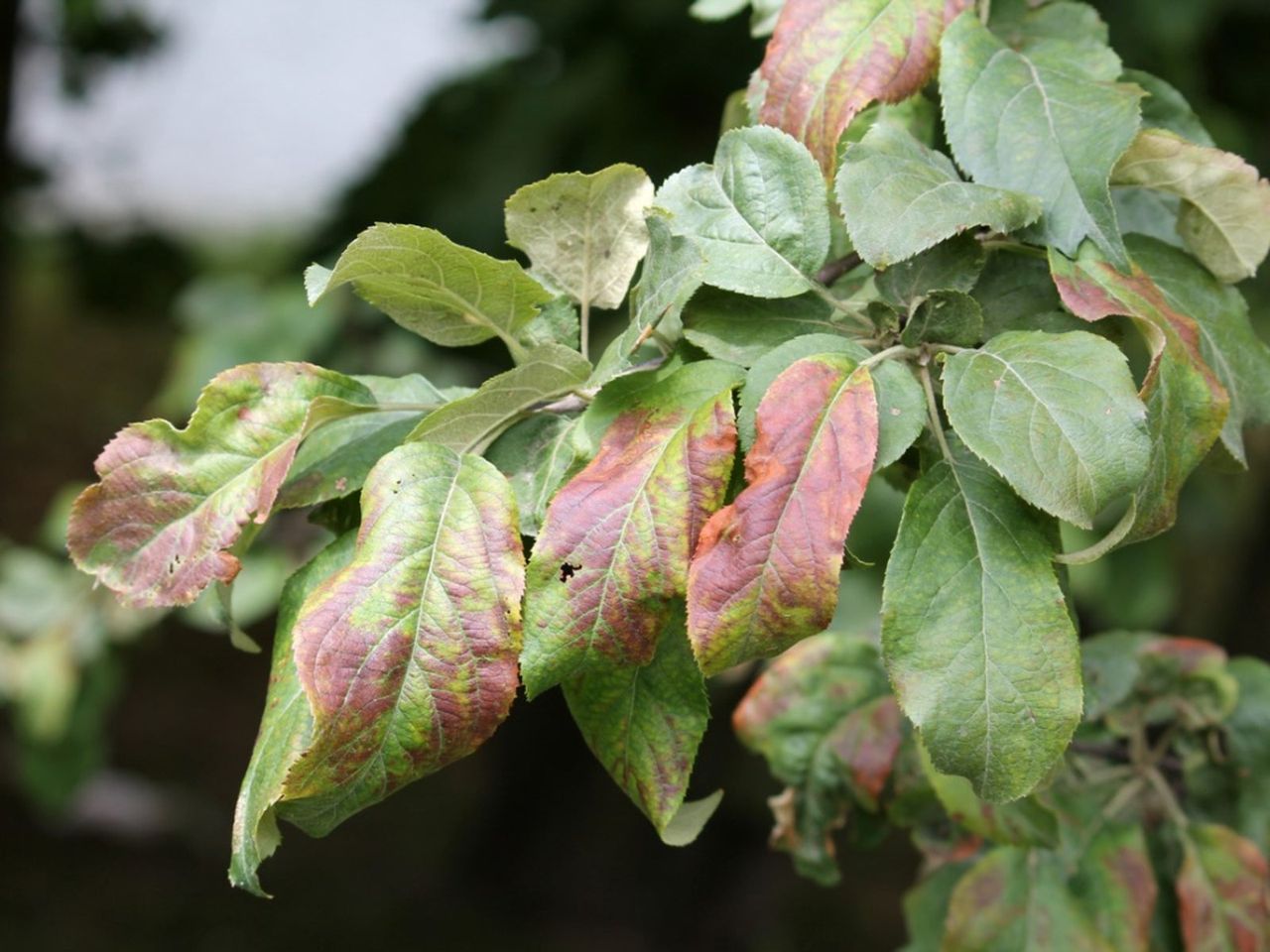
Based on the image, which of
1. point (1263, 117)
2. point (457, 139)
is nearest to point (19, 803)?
point (457, 139)

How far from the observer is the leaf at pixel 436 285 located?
71cm

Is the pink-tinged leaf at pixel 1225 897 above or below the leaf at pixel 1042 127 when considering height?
below

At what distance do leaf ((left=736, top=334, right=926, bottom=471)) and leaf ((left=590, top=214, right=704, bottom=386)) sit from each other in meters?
0.06

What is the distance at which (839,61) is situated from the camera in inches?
32.6

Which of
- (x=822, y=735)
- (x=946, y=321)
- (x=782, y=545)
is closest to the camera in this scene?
(x=782, y=545)

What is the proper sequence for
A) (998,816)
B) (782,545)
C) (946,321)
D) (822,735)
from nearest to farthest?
(782,545), (946,321), (998,816), (822,735)

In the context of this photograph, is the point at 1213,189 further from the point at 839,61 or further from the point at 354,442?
the point at 354,442

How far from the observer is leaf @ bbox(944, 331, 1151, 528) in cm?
64

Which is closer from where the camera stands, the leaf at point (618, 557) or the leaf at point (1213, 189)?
the leaf at point (618, 557)

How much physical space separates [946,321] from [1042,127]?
152mm

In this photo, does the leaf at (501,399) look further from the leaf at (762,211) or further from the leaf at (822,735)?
the leaf at (822,735)

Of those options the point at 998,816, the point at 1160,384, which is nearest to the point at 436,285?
the point at 1160,384

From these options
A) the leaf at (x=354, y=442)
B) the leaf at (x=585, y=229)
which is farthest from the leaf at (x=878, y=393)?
the leaf at (x=354, y=442)

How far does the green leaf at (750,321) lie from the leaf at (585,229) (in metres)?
0.05
